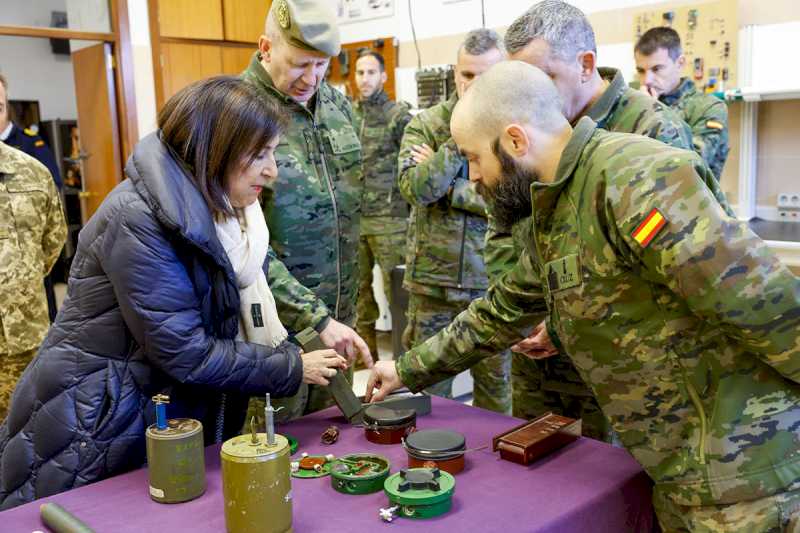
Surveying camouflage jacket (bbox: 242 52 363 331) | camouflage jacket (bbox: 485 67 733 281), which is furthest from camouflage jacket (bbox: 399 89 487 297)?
camouflage jacket (bbox: 485 67 733 281)

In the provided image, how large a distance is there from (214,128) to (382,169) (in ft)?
11.2

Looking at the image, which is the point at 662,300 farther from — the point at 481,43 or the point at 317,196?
the point at 481,43

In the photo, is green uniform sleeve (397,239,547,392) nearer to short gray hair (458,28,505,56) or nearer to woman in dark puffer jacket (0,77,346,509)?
woman in dark puffer jacket (0,77,346,509)

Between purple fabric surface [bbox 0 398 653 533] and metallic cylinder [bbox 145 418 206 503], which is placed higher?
metallic cylinder [bbox 145 418 206 503]

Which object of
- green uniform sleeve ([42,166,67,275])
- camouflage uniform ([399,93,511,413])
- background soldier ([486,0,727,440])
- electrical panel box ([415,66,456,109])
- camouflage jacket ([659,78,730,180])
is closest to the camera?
background soldier ([486,0,727,440])

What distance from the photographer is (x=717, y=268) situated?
1198 mm

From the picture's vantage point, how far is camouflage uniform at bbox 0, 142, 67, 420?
9.29 feet

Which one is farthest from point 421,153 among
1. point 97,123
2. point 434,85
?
point 97,123

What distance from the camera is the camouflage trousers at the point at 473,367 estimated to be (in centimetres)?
299

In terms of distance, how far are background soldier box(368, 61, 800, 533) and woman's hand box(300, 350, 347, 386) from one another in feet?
1.70

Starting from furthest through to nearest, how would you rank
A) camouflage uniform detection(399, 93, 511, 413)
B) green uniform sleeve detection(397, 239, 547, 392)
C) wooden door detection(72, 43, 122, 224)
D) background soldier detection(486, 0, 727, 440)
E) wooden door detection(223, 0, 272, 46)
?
wooden door detection(223, 0, 272, 46) < wooden door detection(72, 43, 122, 224) < camouflage uniform detection(399, 93, 511, 413) < background soldier detection(486, 0, 727, 440) < green uniform sleeve detection(397, 239, 547, 392)

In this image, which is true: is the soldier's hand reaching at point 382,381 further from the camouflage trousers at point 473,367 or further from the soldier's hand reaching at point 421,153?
the soldier's hand reaching at point 421,153

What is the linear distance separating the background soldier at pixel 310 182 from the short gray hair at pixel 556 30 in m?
0.54

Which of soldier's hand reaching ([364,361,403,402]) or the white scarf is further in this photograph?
soldier's hand reaching ([364,361,403,402])
